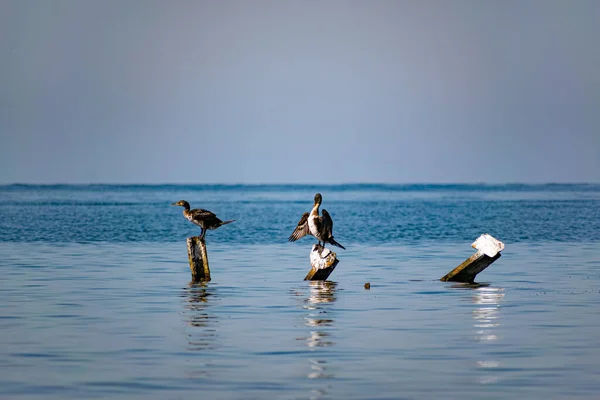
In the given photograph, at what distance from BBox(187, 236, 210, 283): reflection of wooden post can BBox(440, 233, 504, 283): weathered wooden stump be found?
5.12 meters

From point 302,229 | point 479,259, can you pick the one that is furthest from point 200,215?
point 479,259

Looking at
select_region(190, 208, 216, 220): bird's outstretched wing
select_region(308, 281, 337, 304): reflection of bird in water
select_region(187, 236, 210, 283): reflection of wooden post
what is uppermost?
select_region(190, 208, 216, 220): bird's outstretched wing

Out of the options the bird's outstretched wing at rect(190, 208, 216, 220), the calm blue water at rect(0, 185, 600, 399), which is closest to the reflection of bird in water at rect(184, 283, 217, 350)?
the calm blue water at rect(0, 185, 600, 399)

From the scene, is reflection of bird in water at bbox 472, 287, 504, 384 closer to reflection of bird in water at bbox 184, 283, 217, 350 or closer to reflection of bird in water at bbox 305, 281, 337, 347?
reflection of bird in water at bbox 305, 281, 337, 347

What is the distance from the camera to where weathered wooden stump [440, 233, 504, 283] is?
75.6 feet

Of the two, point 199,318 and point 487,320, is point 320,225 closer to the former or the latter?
point 199,318

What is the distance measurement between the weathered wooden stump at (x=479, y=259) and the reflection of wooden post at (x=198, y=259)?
512 centimetres

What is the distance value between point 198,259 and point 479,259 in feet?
19.6

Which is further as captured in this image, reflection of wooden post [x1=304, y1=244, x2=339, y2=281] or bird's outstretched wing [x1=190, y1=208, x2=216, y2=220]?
bird's outstretched wing [x1=190, y1=208, x2=216, y2=220]

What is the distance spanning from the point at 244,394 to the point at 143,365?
2127 mm

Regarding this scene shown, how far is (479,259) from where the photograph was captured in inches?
925

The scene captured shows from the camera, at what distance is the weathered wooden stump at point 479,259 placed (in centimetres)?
2303

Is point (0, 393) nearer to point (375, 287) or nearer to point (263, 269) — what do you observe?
point (375, 287)

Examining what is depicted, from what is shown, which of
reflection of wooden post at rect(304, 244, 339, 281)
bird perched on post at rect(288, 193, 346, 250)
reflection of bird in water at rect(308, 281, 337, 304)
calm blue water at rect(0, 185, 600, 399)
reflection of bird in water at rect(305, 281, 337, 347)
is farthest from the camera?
bird perched on post at rect(288, 193, 346, 250)
